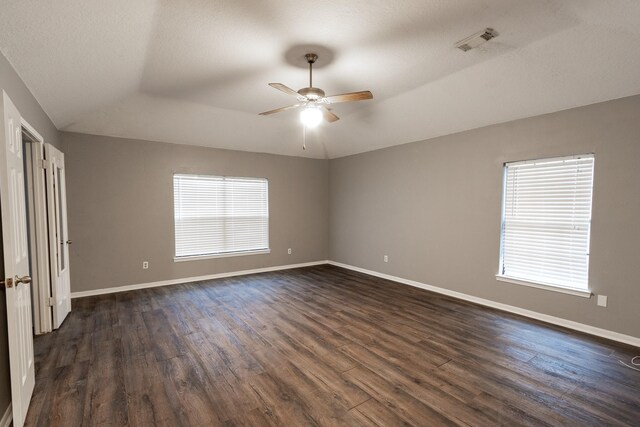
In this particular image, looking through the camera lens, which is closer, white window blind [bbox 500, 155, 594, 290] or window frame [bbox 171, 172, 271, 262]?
white window blind [bbox 500, 155, 594, 290]

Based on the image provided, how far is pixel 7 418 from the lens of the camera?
186 cm

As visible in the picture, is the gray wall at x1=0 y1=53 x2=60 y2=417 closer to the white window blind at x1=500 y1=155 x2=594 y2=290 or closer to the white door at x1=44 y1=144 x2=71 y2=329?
the white door at x1=44 y1=144 x2=71 y2=329

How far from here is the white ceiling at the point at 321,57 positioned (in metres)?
2.13

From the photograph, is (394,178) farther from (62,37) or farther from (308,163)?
(62,37)

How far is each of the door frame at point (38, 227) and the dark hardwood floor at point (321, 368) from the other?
0.41 metres

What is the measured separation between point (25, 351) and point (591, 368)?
14.5 ft

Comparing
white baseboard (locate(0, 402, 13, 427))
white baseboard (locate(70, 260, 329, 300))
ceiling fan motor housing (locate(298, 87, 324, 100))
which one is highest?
ceiling fan motor housing (locate(298, 87, 324, 100))

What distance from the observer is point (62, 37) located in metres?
2.12

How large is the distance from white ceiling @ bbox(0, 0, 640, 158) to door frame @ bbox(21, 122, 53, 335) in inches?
24.3

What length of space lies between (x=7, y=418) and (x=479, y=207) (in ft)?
16.7

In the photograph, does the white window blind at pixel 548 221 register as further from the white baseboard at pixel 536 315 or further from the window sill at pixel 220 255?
the window sill at pixel 220 255

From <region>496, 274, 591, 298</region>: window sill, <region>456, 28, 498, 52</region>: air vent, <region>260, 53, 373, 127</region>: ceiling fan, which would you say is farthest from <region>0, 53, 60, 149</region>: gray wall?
<region>496, 274, 591, 298</region>: window sill

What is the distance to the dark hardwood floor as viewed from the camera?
202cm

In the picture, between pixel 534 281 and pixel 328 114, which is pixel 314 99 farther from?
pixel 534 281
